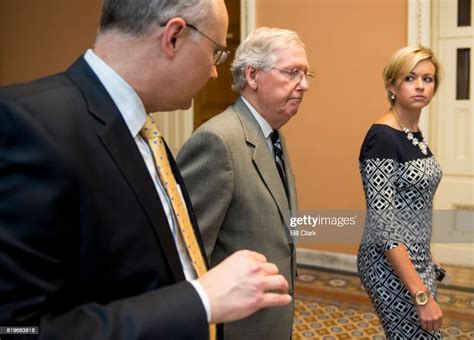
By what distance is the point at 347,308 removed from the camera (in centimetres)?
380

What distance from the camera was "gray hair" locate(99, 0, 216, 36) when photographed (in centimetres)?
A: 99

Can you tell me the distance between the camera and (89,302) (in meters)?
0.90

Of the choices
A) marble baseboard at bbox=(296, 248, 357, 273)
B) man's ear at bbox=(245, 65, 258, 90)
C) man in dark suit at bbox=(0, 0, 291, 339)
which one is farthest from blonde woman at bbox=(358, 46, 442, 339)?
marble baseboard at bbox=(296, 248, 357, 273)

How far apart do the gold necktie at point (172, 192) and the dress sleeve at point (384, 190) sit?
1.03 metres

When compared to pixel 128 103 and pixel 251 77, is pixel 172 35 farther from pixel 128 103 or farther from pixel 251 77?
pixel 251 77

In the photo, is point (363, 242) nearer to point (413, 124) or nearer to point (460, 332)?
point (413, 124)

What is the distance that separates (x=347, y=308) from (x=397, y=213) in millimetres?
1992

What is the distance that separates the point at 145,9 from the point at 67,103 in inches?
8.9

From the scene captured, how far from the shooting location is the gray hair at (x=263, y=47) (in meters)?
1.97

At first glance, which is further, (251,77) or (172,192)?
(251,77)

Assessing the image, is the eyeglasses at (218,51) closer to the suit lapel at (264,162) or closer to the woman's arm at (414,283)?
the suit lapel at (264,162)

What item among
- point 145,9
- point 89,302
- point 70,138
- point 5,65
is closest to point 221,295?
point 89,302

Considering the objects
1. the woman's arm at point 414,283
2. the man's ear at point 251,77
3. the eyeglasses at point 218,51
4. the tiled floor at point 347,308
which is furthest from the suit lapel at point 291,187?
the tiled floor at point 347,308

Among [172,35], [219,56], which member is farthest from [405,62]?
[172,35]
